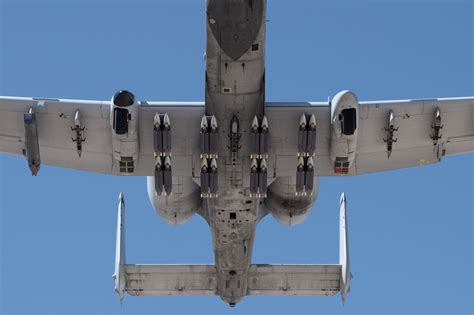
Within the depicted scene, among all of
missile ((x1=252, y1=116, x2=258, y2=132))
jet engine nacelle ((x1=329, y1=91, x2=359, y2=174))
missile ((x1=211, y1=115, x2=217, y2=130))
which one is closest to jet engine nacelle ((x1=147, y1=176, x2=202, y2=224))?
missile ((x1=211, y1=115, x2=217, y2=130))

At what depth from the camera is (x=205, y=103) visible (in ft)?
124

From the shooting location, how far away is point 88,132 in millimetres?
39125

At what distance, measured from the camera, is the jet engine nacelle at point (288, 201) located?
133ft

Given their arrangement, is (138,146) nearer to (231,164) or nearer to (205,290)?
(231,164)

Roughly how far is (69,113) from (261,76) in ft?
22.2

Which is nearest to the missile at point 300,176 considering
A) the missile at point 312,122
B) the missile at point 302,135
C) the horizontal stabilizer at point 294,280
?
the missile at point 302,135

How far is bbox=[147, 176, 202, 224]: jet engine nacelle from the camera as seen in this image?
40463mm

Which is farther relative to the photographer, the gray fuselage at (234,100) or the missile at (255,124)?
the missile at (255,124)

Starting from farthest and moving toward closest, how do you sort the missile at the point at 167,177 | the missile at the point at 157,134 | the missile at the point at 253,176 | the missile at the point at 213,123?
the missile at the point at 167,177 → the missile at the point at 253,176 → the missile at the point at 157,134 → the missile at the point at 213,123

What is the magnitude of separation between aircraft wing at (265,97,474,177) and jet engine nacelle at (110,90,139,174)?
174 inches

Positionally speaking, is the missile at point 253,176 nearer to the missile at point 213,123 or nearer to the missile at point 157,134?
the missile at point 213,123

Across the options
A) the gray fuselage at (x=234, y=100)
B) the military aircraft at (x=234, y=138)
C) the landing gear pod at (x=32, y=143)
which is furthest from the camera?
the landing gear pod at (x=32, y=143)

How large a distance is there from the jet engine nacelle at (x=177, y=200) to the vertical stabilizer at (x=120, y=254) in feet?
11.7

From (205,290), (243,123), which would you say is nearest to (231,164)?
(243,123)
